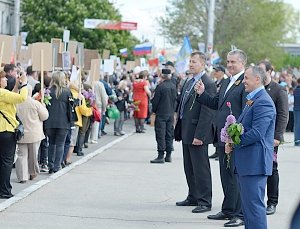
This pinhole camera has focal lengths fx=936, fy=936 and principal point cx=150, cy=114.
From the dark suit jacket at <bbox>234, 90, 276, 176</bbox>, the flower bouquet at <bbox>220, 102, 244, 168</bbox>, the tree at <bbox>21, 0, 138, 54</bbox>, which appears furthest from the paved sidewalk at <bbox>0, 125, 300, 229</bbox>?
the tree at <bbox>21, 0, 138, 54</bbox>

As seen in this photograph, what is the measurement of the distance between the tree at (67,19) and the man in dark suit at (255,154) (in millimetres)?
44014

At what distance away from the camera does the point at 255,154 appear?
9312 mm

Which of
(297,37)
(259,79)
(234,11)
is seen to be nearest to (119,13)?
(234,11)

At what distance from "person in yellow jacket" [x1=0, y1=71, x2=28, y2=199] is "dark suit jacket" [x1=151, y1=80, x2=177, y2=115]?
6554 mm

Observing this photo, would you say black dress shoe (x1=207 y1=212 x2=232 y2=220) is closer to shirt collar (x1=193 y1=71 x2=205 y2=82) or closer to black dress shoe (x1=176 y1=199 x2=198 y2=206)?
black dress shoe (x1=176 y1=199 x2=198 y2=206)

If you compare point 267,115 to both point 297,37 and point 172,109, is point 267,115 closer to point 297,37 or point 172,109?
point 172,109

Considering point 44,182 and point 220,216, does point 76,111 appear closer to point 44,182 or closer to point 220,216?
point 44,182

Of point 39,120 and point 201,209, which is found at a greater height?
point 39,120

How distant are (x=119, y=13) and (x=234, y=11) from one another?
24.7ft

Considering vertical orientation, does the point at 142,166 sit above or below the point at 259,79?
below

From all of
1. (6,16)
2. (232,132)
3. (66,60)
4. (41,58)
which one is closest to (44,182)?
(41,58)

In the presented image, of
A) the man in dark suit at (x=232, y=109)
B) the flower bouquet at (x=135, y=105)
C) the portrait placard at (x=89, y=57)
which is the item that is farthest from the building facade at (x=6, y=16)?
the man in dark suit at (x=232, y=109)

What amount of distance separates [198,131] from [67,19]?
139ft

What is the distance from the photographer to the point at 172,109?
19.1 metres
